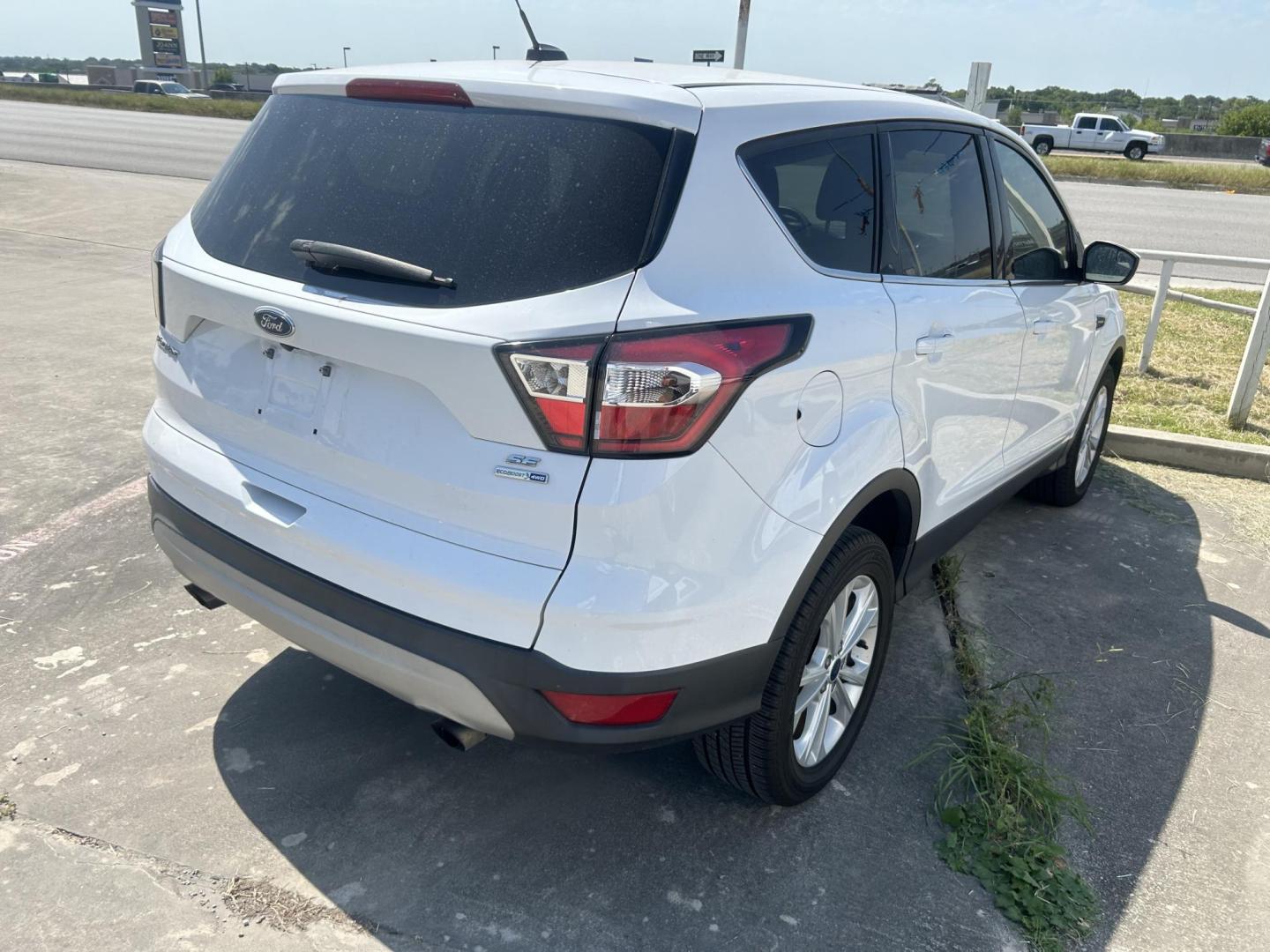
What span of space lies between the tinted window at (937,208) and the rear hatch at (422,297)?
1058 mm

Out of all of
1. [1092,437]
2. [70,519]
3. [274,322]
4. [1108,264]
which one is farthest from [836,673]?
[70,519]

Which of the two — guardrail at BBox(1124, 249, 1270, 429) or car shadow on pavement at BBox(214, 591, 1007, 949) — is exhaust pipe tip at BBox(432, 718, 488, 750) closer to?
car shadow on pavement at BBox(214, 591, 1007, 949)

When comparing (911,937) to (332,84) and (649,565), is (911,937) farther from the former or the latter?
(332,84)

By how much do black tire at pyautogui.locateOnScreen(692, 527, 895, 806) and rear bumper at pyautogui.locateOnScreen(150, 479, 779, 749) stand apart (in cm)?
12

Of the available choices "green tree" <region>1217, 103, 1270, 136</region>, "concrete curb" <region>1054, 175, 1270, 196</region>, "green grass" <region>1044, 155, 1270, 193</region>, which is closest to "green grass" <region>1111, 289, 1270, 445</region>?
"concrete curb" <region>1054, 175, 1270, 196</region>

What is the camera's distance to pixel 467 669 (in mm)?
2201

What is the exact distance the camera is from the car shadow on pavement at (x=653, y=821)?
8.13ft

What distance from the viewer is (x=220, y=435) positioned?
2670 millimetres

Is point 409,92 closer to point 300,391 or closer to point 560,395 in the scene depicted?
point 300,391

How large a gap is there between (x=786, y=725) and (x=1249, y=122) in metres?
47.4

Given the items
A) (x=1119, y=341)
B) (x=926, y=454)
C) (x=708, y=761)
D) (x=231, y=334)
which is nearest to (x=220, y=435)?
(x=231, y=334)

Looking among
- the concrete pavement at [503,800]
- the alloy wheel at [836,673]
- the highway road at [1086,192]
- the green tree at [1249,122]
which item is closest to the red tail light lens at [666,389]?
the alloy wheel at [836,673]

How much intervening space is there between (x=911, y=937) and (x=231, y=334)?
7.34 ft

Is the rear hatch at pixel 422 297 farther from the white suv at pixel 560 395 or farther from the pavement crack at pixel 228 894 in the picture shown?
the pavement crack at pixel 228 894
